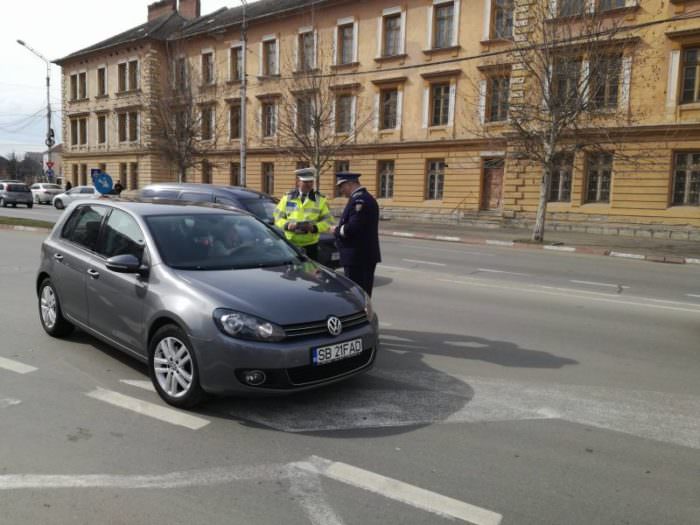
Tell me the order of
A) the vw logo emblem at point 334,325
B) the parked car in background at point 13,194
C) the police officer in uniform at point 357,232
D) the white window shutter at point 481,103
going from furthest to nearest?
1. the parked car in background at point 13,194
2. the white window shutter at point 481,103
3. the police officer in uniform at point 357,232
4. the vw logo emblem at point 334,325

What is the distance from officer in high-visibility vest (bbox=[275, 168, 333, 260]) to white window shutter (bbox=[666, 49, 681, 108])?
70.6 feet

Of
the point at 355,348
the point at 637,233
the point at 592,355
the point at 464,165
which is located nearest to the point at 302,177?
the point at 355,348

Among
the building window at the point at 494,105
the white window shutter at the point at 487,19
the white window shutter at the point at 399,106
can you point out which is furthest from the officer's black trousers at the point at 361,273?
the white window shutter at the point at 399,106

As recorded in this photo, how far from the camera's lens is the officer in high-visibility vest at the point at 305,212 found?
661cm

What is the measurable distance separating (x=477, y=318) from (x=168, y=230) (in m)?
4.22

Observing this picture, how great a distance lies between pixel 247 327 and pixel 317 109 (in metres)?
28.1

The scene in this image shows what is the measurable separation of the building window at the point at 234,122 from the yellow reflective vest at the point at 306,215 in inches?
1349

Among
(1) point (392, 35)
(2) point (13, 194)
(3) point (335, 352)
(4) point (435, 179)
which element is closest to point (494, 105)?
(4) point (435, 179)

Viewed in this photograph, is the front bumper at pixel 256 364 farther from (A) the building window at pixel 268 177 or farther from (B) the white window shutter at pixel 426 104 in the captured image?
(A) the building window at pixel 268 177

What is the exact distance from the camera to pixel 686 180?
76.7ft

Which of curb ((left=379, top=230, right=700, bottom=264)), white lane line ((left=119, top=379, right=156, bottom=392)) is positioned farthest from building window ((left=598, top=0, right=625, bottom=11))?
white lane line ((left=119, top=379, right=156, bottom=392))

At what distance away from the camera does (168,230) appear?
16.5ft

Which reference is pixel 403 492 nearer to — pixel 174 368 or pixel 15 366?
pixel 174 368

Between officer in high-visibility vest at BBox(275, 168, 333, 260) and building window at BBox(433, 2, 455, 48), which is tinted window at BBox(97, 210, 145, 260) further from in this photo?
building window at BBox(433, 2, 455, 48)
